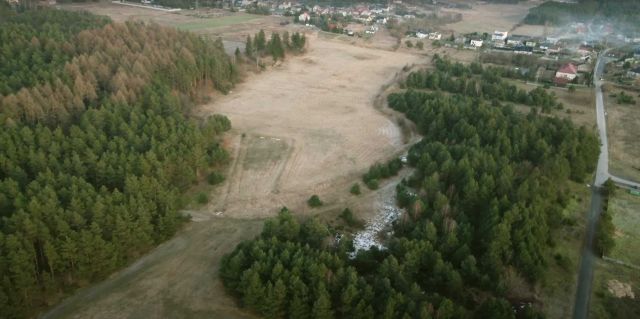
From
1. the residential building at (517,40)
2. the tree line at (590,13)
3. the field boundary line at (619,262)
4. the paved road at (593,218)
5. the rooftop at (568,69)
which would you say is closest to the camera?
the paved road at (593,218)

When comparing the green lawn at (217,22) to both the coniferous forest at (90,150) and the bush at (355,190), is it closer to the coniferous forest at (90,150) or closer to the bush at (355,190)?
the coniferous forest at (90,150)

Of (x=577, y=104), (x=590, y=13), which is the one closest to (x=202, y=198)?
(x=577, y=104)

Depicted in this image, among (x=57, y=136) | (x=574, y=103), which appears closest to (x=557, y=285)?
(x=57, y=136)

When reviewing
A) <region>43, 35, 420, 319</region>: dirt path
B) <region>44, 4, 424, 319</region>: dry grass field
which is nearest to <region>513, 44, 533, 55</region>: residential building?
<region>44, 4, 424, 319</region>: dry grass field

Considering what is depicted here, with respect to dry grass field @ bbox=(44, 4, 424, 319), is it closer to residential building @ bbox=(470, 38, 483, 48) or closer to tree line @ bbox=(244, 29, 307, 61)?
tree line @ bbox=(244, 29, 307, 61)

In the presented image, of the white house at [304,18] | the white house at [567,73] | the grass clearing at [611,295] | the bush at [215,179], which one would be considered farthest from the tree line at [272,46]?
the grass clearing at [611,295]

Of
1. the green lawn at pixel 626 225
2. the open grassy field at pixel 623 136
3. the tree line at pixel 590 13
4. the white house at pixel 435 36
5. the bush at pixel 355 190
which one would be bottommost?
the green lawn at pixel 626 225
